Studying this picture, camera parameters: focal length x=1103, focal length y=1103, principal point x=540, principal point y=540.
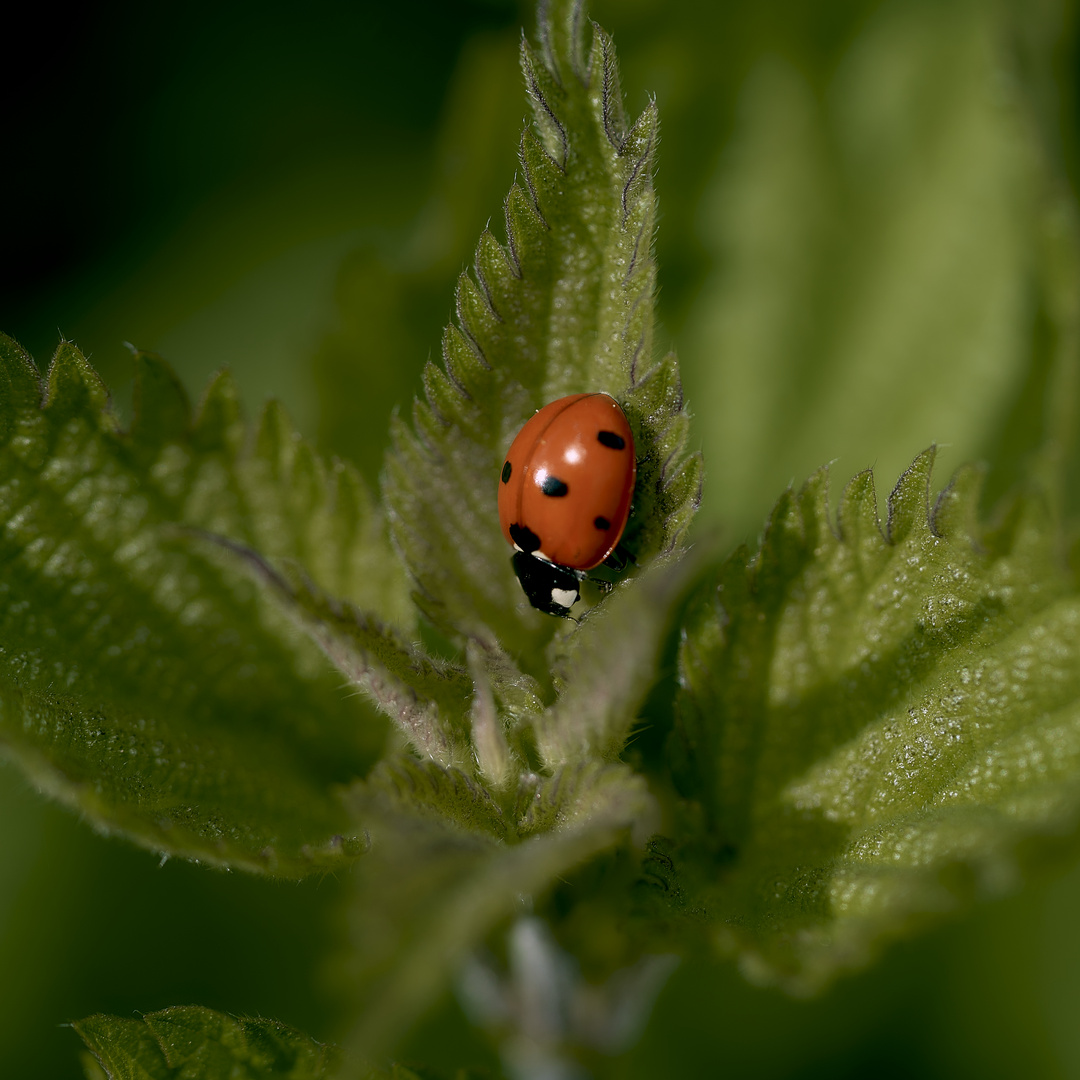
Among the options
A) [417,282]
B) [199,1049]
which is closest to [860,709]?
[199,1049]

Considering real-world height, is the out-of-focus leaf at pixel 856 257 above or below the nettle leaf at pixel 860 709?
above

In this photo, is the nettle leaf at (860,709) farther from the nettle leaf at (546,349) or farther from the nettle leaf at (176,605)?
the nettle leaf at (176,605)

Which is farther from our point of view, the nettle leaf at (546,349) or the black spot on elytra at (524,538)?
the black spot on elytra at (524,538)

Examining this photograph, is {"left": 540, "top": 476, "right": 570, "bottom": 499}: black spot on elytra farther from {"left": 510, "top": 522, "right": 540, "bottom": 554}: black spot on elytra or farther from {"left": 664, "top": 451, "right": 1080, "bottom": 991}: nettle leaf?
{"left": 664, "top": 451, "right": 1080, "bottom": 991}: nettle leaf

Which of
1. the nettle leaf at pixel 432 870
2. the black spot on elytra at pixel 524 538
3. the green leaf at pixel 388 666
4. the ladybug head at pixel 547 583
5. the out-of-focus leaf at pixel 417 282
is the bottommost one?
the nettle leaf at pixel 432 870

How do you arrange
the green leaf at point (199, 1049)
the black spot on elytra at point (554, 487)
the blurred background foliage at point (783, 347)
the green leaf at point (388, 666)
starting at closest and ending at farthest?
1. the green leaf at point (388, 666)
2. the green leaf at point (199, 1049)
3. the black spot on elytra at point (554, 487)
4. the blurred background foliage at point (783, 347)

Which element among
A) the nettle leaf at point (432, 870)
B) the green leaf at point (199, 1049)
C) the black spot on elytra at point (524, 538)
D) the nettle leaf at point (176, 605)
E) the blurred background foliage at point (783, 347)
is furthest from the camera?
the blurred background foliage at point (783, 347)

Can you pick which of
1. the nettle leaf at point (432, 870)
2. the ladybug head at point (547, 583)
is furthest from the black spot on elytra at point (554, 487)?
the nettle leaf at point (432, 870)
